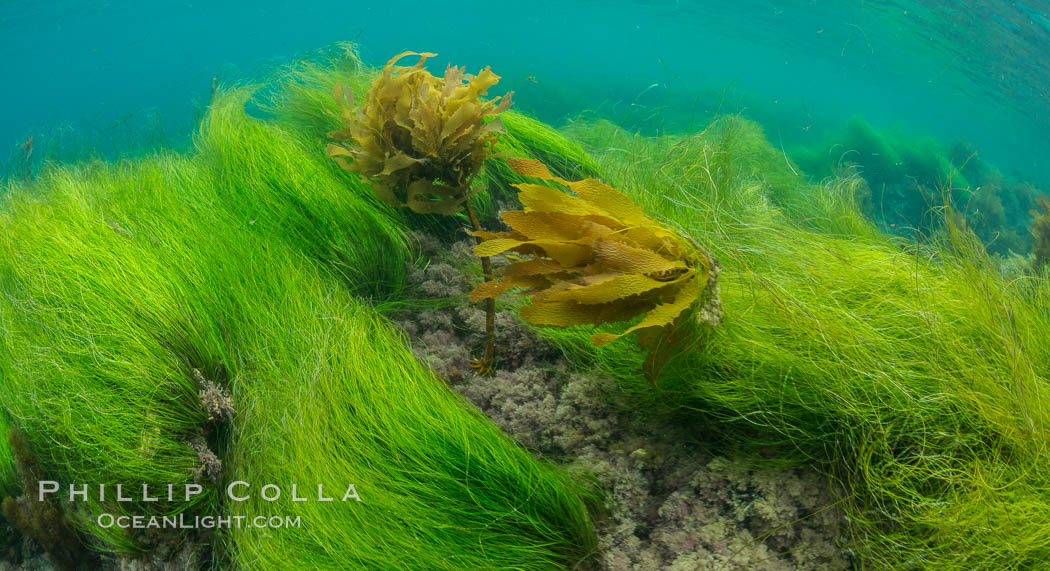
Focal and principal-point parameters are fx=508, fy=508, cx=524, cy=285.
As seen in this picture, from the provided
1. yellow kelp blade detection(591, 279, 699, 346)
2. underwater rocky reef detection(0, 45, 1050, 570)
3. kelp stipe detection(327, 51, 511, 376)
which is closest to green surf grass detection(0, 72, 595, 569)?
underwater rocky reef detection(0, 45, 1050, 570)

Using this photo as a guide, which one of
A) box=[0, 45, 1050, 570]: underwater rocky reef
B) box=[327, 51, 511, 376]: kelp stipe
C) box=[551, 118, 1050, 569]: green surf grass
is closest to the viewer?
box=[551, 118, 1050, 569]: green surf grass

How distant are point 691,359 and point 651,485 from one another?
39cm

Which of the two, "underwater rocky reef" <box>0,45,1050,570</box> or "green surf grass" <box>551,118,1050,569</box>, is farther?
"underwater rocky reef" <box>0,45,1050,570</box>

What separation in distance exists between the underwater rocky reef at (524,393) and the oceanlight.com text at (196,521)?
1 cm

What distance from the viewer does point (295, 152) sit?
106 inches

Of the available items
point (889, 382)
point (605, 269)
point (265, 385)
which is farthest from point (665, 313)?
point (265, 385)

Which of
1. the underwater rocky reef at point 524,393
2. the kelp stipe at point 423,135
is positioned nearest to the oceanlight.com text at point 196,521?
the underwater rocky reef at point 524,393

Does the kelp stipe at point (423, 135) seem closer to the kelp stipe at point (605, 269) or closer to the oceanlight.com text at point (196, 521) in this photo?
the kelp stipe at point (605, 269)

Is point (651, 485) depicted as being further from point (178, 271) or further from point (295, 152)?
point (295, 152)

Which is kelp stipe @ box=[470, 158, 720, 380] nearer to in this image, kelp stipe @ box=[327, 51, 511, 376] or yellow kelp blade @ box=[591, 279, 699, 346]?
yellow kelp blade @ box=[591, 279, 699, 346]

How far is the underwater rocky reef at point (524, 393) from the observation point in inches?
51.5

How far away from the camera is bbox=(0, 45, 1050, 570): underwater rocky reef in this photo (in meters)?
1.31

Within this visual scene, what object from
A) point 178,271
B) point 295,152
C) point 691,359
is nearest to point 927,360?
point 691,359

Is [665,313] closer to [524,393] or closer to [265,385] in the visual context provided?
[524,393]
